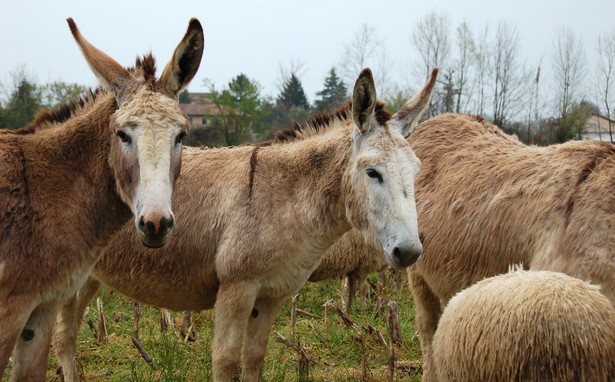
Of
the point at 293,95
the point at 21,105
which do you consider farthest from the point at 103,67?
the point at 293,95

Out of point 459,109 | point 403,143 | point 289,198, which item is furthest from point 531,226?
point 459,109

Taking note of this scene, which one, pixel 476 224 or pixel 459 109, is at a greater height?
pixel 459 109

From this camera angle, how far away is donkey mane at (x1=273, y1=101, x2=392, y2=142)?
4582mm

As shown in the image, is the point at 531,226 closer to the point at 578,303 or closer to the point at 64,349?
the point at 578,303

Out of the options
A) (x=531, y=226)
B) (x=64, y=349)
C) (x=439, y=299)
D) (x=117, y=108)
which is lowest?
(x=64, y=349)

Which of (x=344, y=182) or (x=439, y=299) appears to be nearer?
(x=344, y=182)

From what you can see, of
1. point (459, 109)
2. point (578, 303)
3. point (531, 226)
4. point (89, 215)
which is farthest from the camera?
point (459, 109)

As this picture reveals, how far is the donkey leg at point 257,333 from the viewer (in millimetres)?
4496

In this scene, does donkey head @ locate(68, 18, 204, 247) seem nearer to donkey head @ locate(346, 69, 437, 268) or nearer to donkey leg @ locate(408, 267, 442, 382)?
donkey head @ locate(346, 69, 437, 268)

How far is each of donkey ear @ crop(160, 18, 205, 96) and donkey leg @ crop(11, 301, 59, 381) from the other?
56.4 inches

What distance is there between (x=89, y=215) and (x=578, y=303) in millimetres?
2606

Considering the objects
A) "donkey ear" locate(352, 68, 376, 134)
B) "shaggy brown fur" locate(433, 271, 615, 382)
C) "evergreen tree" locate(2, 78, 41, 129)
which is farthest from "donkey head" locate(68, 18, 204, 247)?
"evergreen tree" locate(2, 78, 41, 129)

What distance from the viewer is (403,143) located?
388cm

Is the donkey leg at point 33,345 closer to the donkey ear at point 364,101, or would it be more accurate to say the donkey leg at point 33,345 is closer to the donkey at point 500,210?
the donkey ear at point 364,101
